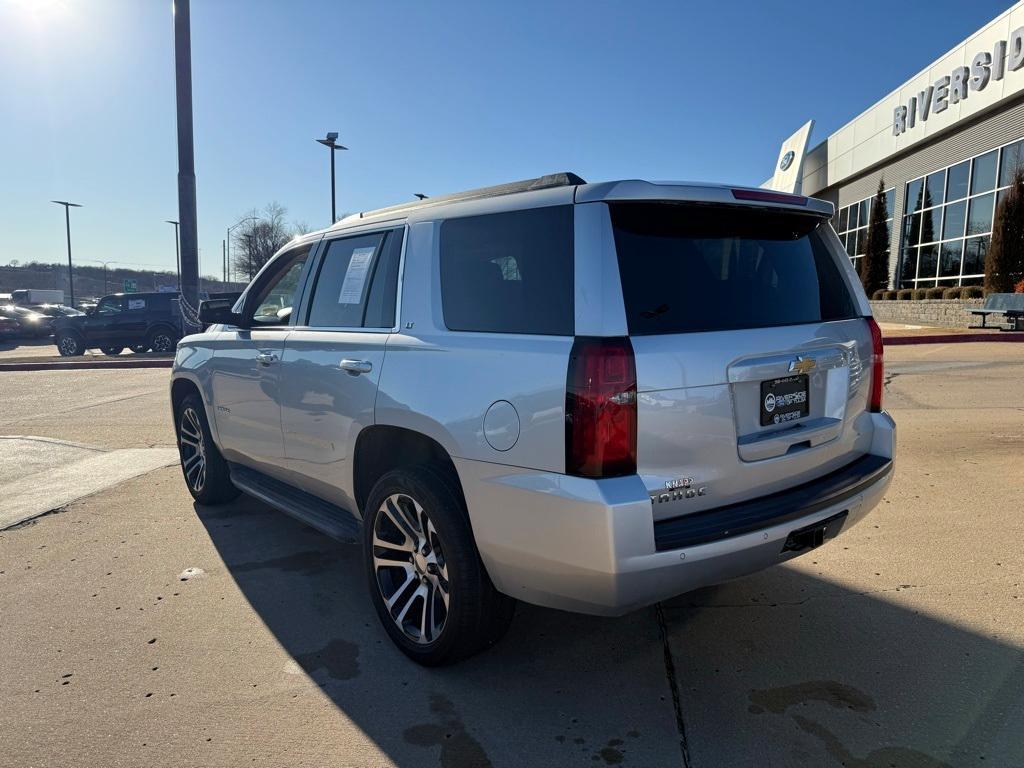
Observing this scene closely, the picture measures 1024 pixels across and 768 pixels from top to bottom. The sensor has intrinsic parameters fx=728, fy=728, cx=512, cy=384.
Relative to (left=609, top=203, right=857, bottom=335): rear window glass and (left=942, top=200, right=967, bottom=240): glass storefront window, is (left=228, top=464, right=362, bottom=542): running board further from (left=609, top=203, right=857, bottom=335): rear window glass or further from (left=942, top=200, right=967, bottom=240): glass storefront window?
(left=942, top=200, right=967, bottom=240): glass storefront window

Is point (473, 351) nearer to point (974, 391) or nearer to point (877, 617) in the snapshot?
point (877, 617)

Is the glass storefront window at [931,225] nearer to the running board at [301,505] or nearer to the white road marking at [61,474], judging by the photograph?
the white road marking at [61,474]

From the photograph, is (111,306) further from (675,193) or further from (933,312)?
(933,312)

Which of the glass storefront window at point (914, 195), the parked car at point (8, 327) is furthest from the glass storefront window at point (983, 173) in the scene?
the parked car at point (8, 327)

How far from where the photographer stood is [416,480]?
295 centimetres

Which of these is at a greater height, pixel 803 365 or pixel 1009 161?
pixel 1009 161

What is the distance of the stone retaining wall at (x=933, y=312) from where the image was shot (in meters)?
19.9

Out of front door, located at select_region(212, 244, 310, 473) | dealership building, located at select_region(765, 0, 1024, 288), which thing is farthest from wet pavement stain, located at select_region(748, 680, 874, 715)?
dealership building, located at select_region(765, 0, 1024, 288)

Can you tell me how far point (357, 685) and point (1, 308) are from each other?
1138 inches

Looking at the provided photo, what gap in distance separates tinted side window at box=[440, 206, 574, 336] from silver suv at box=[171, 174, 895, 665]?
10 millimetres

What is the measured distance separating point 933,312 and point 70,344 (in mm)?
25002

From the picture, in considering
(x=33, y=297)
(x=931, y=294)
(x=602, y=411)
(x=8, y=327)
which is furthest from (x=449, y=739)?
(x=33, y=297)

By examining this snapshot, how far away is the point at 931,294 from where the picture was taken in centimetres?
2245

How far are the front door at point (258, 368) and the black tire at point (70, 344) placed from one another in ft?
60.1
